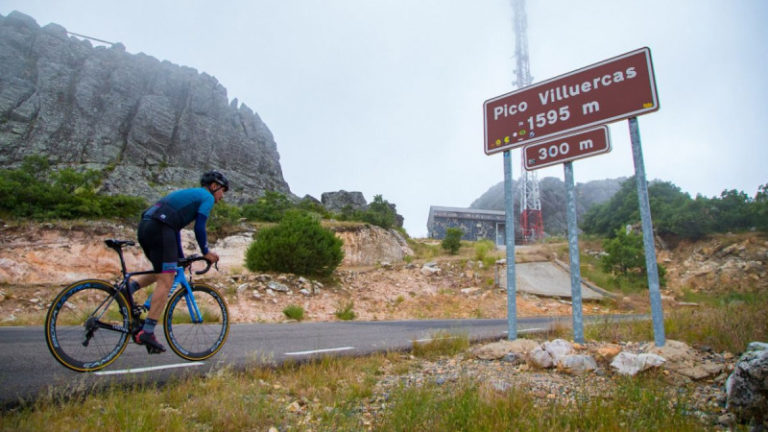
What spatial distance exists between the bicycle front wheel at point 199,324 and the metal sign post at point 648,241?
457 centimetres

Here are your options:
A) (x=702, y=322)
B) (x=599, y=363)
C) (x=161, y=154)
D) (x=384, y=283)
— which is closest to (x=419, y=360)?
(x=599, y=363)

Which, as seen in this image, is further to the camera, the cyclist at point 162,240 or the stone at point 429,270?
the stone at point 429,270

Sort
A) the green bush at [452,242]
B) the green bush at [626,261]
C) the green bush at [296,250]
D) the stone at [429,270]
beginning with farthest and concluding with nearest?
the green bush at [452,242]
the stone at [429,270]
the green bush at [626,261]
the green bush at [296,250]

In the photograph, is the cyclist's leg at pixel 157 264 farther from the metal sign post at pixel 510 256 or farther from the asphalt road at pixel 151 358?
the metal sign post at pixel 510 256

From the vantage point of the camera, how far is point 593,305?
1578cm

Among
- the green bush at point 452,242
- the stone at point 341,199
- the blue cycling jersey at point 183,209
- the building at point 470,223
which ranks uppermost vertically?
the stone at point 341,199

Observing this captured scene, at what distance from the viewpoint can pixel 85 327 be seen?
126 inches

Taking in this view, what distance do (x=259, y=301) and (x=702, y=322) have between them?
11325mm

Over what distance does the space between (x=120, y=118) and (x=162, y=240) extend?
240 feet

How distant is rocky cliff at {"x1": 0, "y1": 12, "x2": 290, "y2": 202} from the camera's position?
52.5 m

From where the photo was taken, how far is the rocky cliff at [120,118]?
5247 centimetres

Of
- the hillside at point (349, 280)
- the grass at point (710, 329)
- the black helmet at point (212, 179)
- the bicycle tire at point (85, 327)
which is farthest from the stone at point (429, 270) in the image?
the bicycle tire at point (85, 327)

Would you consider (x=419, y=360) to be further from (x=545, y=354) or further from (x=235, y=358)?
(x=235, y=358)

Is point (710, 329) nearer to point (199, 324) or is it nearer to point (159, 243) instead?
point (199, 324)
